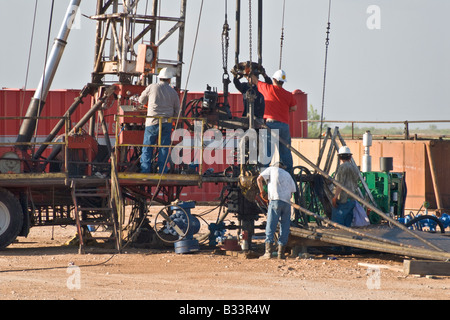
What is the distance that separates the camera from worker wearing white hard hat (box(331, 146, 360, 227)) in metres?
15.2

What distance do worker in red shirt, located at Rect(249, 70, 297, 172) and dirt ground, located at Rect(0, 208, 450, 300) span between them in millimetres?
1988

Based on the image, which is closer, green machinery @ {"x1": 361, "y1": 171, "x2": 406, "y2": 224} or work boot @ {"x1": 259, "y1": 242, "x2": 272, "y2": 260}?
work boot @ {"x1": 259, "y1": 242, "x2": 272, "y2": 260}

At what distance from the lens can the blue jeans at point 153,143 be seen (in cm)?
1516

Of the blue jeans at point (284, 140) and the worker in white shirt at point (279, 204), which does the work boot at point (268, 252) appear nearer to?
the worker in white shirt at point (279, 204)

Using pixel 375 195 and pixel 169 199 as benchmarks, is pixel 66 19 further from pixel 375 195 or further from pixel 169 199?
pixel 375 195

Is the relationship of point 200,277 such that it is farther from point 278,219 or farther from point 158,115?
point 158,115

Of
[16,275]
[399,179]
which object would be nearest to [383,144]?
[399,179]

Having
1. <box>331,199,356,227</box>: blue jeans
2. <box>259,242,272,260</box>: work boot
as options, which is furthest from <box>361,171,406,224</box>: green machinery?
<box>259,242,272,260</box>: work boot

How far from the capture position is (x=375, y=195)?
1689 centimetres

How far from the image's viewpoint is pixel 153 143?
1527cm

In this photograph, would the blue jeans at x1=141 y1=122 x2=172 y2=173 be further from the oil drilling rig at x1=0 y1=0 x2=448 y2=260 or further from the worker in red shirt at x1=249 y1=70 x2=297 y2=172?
the worker in red shirt at x1=249 y1=70 x2=297 y2=172

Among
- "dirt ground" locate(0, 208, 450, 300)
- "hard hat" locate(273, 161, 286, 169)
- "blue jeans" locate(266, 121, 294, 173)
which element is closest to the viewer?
"dirt ground" locate(0, 208, 450, 300)

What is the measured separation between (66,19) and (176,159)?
12.7 feet

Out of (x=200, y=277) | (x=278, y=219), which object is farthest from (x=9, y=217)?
(x=278, y=219)
